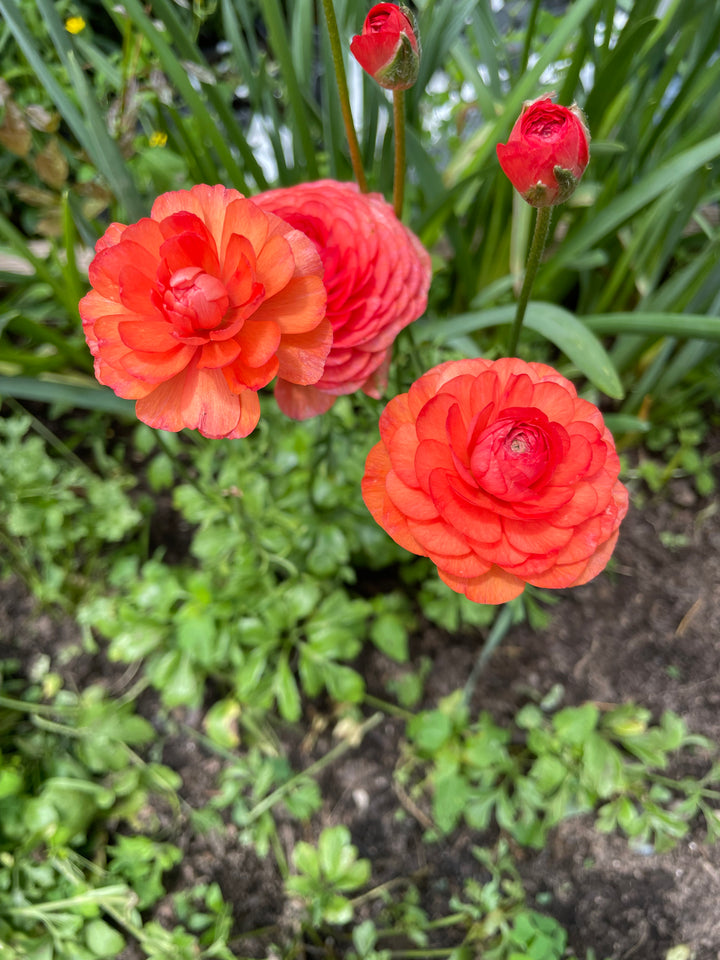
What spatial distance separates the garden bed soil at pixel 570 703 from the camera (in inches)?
34.6

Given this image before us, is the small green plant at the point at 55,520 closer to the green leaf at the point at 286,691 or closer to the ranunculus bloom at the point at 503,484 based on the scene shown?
the green leaf at the point at 286,691

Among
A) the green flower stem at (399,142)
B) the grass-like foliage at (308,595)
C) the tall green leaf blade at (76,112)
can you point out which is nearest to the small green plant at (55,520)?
the grass-like foliage at (308,595)

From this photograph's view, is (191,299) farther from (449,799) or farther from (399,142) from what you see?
(449,799)

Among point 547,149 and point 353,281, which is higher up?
point 547,149

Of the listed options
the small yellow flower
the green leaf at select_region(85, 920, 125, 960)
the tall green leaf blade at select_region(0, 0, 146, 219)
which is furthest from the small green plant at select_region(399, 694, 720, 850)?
the small yellow flower

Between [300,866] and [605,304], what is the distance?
41.8 inches

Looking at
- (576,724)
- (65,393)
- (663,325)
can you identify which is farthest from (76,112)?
(576,724)

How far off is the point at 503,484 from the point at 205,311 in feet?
0.83

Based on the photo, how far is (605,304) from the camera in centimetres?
113

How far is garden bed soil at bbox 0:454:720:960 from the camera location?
0.88m

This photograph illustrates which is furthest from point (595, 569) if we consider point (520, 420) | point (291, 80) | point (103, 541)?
point (103, 541)

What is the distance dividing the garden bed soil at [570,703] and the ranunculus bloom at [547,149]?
828 mm

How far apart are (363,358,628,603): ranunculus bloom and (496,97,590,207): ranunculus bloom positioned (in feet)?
0.44

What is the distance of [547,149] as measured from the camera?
42 centimetres
